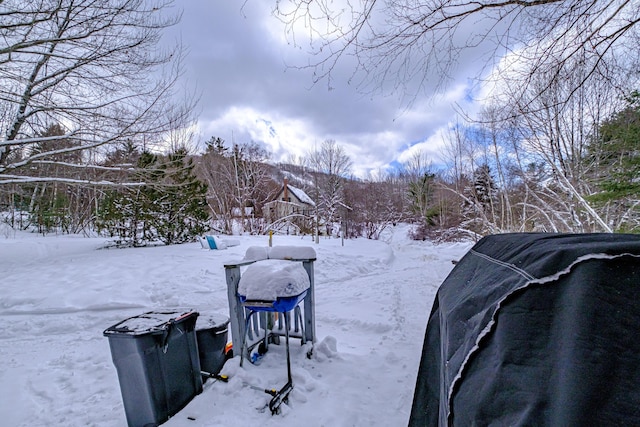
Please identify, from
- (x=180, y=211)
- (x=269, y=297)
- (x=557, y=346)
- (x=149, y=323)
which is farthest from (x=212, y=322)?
(x=180, y=211)

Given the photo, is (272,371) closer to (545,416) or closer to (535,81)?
(545,416)

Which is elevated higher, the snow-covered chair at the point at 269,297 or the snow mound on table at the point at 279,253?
the snow mound on table at the point at 279,253

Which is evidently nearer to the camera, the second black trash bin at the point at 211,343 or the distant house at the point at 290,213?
the second black trash bin at the point at 211,343

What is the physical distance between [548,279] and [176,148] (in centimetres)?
916

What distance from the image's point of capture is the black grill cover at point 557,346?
1.90 ft

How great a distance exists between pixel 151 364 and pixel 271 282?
38.1 inches

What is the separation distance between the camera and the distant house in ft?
54.3

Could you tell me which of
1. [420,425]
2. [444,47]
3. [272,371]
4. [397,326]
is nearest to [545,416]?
[420,425]

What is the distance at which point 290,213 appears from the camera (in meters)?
21.2

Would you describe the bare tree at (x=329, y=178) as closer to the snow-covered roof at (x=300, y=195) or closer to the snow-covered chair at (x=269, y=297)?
the snow-covered roof at (x=300, y=195)

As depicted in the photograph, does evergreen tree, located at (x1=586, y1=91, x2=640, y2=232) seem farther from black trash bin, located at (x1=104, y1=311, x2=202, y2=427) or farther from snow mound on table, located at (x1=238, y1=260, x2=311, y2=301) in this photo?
black trash bin, located at (x1=104, y1=311, x2=202, y2=427)

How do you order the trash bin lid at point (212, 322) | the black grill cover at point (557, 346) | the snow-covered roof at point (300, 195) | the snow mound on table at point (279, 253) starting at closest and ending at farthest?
the black grill cover at point (557, 346) → the trash bin lid at point (212, 322) → the snow mound on table at point (279, 253) → the snow-covered roof at point (300, 195)

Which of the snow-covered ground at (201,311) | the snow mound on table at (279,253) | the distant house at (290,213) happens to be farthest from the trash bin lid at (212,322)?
the distant house at (290,213)

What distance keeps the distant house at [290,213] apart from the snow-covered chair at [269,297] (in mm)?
12792
